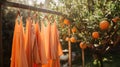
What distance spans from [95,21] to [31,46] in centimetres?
141

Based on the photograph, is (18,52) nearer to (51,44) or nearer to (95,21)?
(51,44)

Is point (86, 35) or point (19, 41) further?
point (86, 35)

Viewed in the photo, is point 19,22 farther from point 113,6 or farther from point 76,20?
point 113,6

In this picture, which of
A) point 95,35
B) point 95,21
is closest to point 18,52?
point 95,35

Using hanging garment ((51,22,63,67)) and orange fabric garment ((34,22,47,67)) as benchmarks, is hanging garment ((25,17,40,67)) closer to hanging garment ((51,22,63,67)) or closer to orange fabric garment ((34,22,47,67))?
orange fabric garment ((34,22,47,67))

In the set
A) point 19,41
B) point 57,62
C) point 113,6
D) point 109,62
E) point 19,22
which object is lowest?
point 109,62

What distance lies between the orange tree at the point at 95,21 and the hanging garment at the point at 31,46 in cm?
121

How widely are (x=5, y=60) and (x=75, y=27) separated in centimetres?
347

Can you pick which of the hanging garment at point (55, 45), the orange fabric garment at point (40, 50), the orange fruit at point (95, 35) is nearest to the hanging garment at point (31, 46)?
the orange fabric garment at point (40, 50)

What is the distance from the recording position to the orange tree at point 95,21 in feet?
11.7

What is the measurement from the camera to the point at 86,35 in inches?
154

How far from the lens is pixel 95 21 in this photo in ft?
12.1

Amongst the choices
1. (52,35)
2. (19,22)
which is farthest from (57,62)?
(19,22)

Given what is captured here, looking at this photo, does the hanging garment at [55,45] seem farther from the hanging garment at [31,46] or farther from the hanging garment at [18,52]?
the hanging garment at [18,52]
